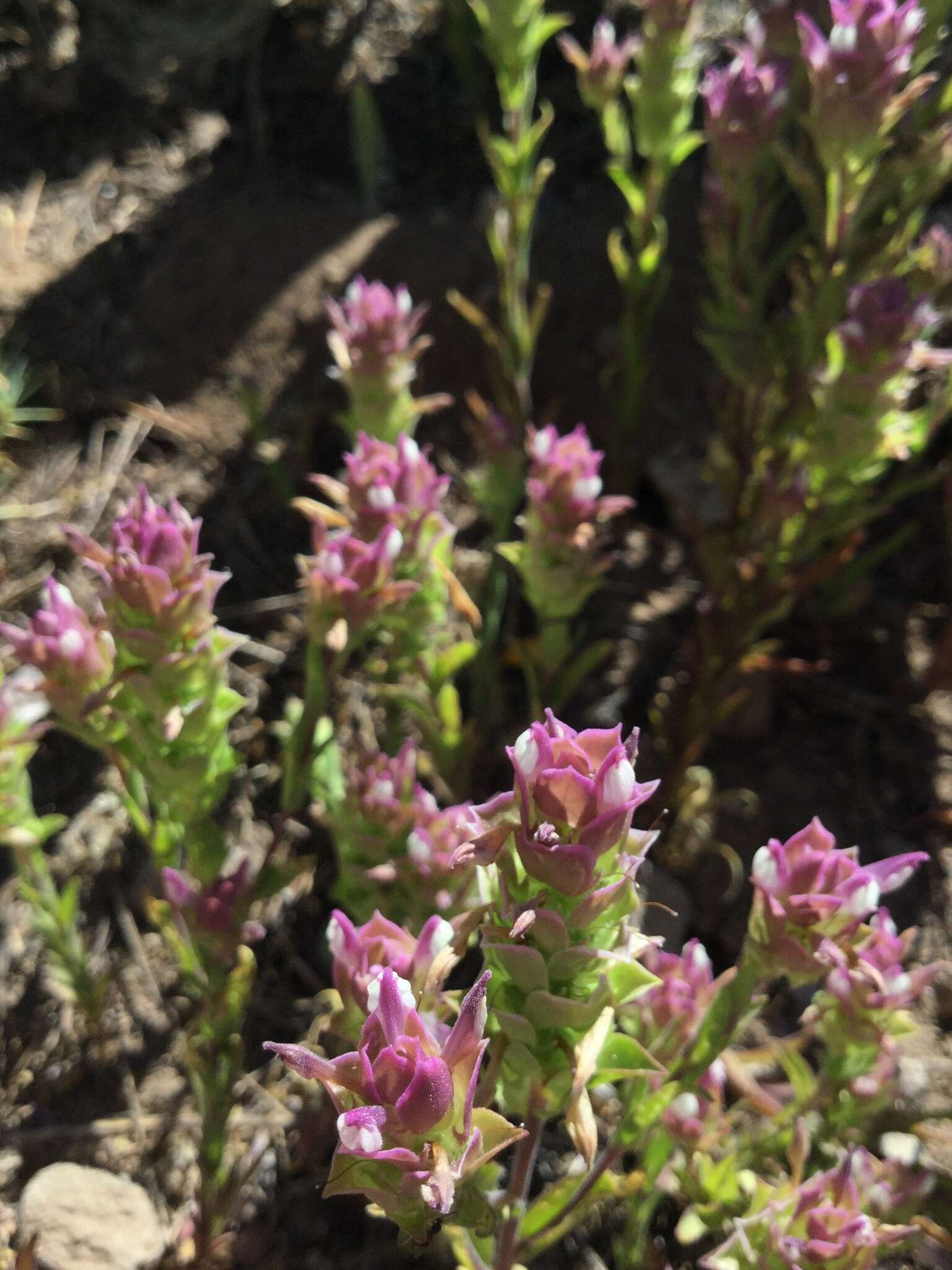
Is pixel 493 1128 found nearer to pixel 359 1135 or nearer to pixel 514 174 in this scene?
pixel 359 1135

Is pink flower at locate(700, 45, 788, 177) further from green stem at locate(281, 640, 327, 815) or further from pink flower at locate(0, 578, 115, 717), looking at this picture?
pink flower at locate(0, 578, 115, 717)

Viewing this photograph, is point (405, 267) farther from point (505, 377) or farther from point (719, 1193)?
point (719, 1193)

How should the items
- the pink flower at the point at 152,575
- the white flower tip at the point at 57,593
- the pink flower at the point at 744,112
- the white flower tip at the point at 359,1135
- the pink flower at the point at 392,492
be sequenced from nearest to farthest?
the white flower tip at the point at 359,1135
the pink flower at the point at 152,575
the white flower tip at the point at 57,593
the pink flower at the point at 392,492
the pink flower at the point at 744,112

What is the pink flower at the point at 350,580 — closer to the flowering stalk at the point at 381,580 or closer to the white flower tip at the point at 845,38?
the flowering stalk at the point at 381,580

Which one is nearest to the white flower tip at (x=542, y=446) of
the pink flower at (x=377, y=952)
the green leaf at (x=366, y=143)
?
the pink flower at (x=377, y=952)

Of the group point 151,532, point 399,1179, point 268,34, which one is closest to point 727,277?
point 151,532
